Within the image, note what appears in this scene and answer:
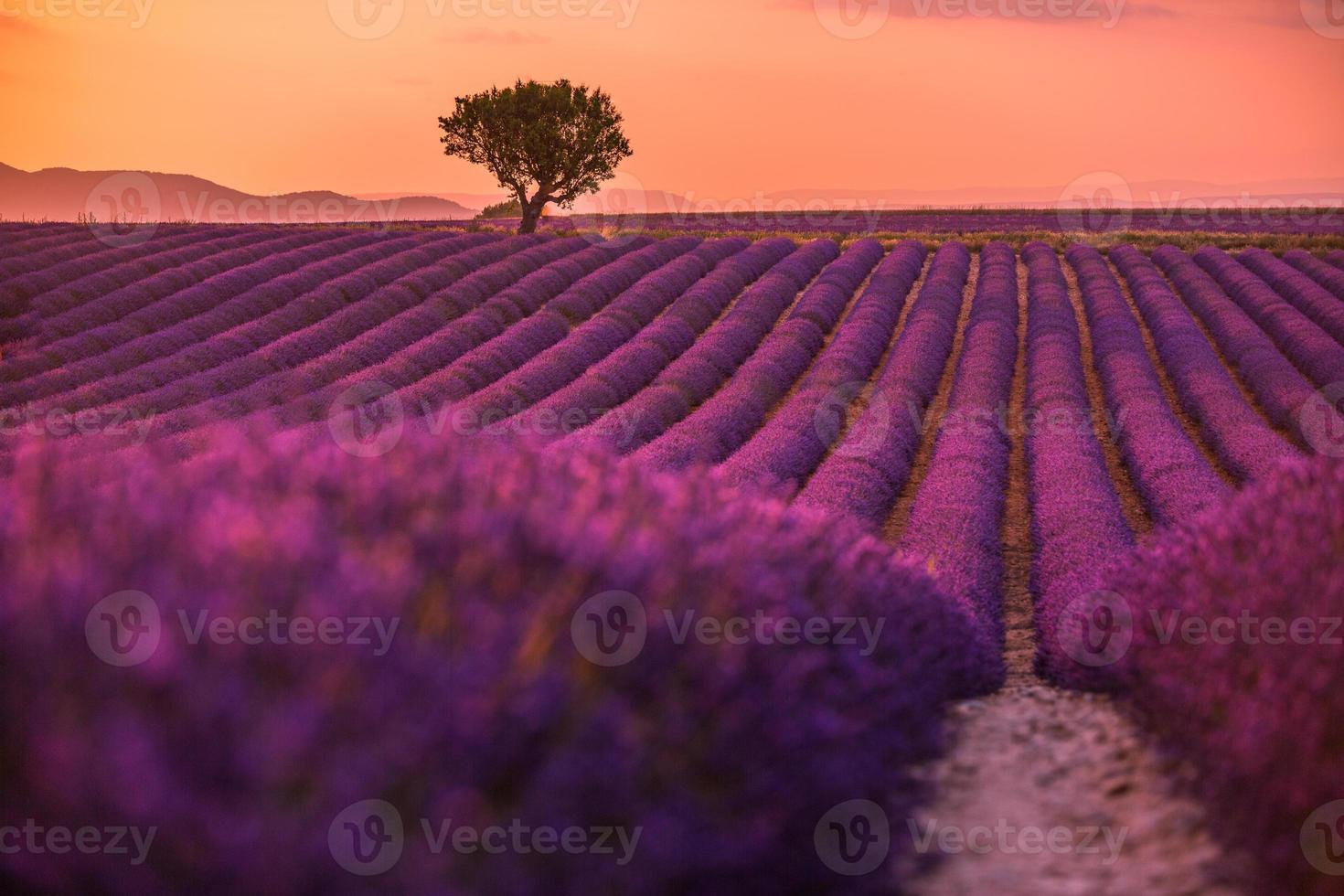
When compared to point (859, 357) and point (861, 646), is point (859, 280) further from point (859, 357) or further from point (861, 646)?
point (861, 646)

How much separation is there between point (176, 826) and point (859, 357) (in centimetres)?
1600

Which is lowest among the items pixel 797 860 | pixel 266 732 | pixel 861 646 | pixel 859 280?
pixel 797 860

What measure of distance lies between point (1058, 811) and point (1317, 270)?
2715 centimetres

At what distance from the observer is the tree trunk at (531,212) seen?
130 feet

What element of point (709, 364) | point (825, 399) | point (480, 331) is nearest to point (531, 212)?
point (480, 331)

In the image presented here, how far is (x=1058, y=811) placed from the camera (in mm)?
4137

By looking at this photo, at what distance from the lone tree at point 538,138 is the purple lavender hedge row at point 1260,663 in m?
35.7

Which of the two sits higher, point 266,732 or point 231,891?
point 266,732

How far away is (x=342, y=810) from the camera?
2307mm

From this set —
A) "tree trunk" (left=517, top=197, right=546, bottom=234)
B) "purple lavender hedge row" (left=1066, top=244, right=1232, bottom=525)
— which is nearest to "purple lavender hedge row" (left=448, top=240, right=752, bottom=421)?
"purple lavender hedge row" (left=1066, top=244, right=1232, bottom=525)

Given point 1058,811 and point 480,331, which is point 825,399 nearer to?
point 480,331

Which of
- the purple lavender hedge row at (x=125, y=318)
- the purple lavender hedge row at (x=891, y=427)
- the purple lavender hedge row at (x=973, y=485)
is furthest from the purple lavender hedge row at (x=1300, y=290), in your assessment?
the purple lavender hedge row at (x=125, y=318)

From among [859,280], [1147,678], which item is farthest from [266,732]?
[859,280]

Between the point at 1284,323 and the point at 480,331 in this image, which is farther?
the point at 1284,323
